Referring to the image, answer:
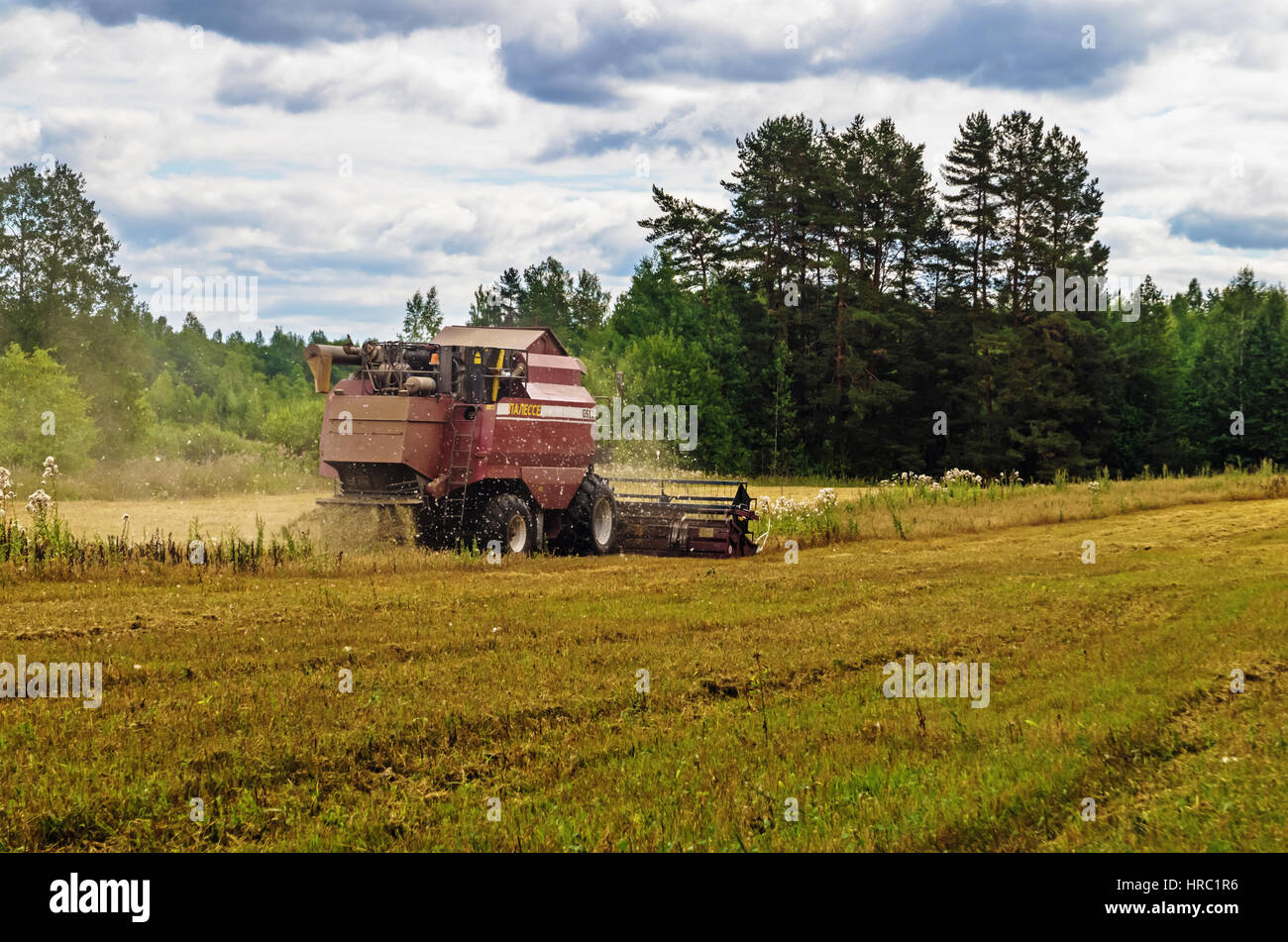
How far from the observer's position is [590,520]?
20312 millimetres

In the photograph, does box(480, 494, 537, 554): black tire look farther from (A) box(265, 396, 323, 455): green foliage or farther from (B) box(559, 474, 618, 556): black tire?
(A) box(265, 396, 323, 455): green foliage

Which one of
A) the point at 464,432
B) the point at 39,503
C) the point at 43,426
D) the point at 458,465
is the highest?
the point at 43,426

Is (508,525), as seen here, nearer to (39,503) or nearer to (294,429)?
(39,503)

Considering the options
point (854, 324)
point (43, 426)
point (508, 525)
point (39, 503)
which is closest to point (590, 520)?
point (508, 525)

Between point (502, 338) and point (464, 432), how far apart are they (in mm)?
1986

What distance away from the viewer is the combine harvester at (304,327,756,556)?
669 inches

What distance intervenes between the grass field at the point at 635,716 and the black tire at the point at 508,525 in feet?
7.04

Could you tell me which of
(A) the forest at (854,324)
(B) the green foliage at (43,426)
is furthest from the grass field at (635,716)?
(A) the forest at (854,324)

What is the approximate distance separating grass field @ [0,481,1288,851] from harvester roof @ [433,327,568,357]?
4529 mm

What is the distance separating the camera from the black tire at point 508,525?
17.8 meters

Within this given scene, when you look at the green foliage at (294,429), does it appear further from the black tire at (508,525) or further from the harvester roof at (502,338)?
the black tire at (508,525)

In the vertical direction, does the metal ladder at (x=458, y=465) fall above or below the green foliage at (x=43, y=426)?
below

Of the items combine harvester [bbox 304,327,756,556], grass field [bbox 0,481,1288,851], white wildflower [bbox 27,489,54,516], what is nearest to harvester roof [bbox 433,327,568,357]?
combine harvester [bbox 304,327,756,556]
